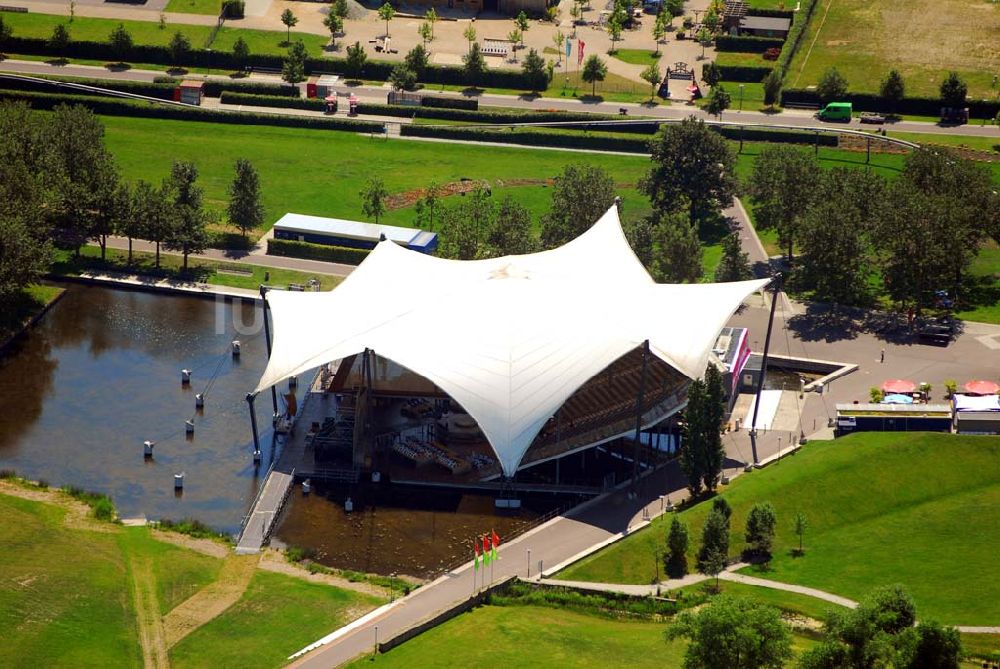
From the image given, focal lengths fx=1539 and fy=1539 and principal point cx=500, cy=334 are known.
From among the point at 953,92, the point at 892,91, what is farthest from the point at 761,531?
the point at 953,92

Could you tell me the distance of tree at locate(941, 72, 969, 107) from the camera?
160500mm

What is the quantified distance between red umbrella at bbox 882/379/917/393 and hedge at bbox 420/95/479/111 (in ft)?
223

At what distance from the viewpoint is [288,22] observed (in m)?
179

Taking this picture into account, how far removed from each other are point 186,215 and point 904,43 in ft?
293

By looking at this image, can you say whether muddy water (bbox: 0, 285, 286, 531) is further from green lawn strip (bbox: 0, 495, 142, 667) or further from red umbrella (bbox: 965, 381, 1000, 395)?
red umbrella (bbox: 965, 381, 1000, 395)

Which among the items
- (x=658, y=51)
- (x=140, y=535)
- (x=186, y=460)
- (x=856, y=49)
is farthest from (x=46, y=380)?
(x=856, y=49)

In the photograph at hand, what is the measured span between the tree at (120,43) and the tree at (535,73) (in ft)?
147

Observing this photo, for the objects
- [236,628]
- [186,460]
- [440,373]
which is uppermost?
[440,373]

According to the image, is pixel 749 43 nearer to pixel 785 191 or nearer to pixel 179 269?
pixel 785 191

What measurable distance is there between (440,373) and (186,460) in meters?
18.9

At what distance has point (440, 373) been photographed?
318 ft

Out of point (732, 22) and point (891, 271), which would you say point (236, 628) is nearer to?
point (891, 271)

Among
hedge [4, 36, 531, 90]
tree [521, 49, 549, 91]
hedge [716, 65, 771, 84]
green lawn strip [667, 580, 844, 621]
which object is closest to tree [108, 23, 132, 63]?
hedge [4, 36, 531, 90]

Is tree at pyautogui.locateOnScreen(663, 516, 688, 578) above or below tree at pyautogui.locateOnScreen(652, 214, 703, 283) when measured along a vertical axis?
below
